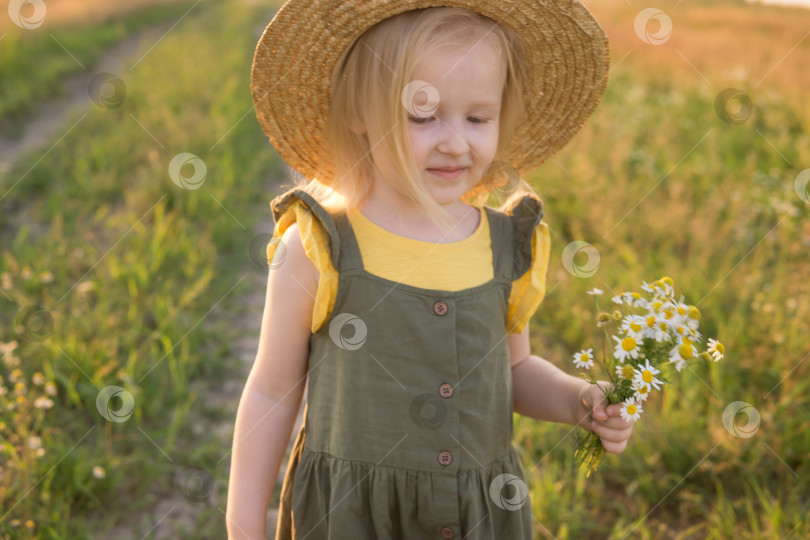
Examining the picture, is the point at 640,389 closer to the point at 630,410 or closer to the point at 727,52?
the point at 630,410

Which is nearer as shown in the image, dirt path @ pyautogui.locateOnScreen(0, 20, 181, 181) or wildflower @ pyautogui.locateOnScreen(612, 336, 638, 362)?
wildflower @ pyautogui.locateOnScreen(612, 336, 638, 362)

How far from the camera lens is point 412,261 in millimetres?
1546

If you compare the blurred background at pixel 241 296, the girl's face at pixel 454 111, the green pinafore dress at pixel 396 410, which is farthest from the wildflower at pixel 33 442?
the girl's face at pixel 454 111

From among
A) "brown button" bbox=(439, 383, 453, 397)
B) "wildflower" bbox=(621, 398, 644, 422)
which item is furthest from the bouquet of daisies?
"brown button" bbox=(439, 383, 453, 397)

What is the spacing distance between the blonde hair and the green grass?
19.6ft

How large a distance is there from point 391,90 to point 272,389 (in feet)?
2.39

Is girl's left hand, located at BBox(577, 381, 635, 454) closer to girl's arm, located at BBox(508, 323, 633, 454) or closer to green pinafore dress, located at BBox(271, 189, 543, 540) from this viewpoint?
girl's arm, located at BBox(508, 323, 633, 454)

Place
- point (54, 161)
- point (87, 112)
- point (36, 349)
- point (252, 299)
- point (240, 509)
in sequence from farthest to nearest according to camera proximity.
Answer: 1. point (87, 112)
2. point (54, 161)
3. point (252, 299)
4. point (36, 349)
5. point (240, 509)

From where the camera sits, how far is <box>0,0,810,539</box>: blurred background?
7.89ft

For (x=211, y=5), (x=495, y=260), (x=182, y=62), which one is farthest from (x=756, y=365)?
(x=211, y=5)

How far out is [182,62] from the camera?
9.08 m

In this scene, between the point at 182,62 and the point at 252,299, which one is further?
the point at 182,62

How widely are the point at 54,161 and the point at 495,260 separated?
489 centimetres

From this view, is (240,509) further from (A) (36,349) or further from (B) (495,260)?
(A) (36,349)
